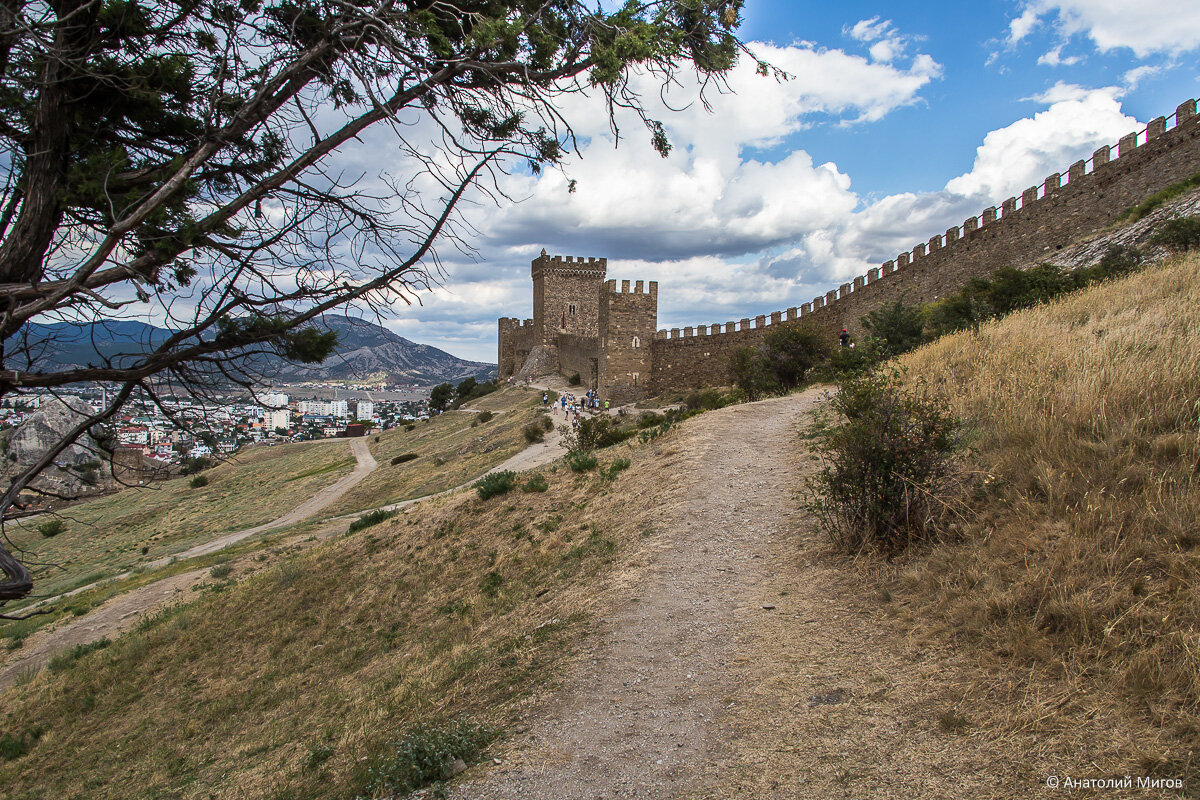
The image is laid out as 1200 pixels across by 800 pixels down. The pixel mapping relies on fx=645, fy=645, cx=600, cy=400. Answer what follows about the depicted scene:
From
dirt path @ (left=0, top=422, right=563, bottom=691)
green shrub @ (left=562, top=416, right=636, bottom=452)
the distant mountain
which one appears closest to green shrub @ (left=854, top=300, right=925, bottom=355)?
green shrub @ (left=562, top=416, right=636, bottom=452)

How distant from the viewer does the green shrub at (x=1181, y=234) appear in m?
13.8

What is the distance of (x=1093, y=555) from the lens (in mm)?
4094

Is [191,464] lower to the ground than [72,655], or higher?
higher

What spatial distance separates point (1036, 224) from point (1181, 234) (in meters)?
7.17

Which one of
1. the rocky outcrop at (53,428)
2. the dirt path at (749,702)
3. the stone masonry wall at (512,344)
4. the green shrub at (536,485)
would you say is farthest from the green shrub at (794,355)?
the stone masonry wall at (512,344)

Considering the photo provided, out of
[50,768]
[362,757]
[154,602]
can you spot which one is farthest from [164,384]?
[154,602]

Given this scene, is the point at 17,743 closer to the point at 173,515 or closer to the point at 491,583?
the point at 491,583

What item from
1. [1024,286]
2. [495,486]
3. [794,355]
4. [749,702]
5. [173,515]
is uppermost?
[1024,286]

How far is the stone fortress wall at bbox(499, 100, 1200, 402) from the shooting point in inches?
719

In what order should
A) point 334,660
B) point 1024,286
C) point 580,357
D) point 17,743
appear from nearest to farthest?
point 334,660, point 17,743, point 1024,286, point 580,357

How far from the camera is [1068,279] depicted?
14.9 meters

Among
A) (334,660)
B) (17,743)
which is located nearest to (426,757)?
(334,660)

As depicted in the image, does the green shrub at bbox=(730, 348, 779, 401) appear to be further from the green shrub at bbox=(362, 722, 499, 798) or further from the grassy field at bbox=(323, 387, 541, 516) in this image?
the green shrub at bbox=(362, 722, 499, 798)

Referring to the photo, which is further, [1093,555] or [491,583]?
[491,583]
